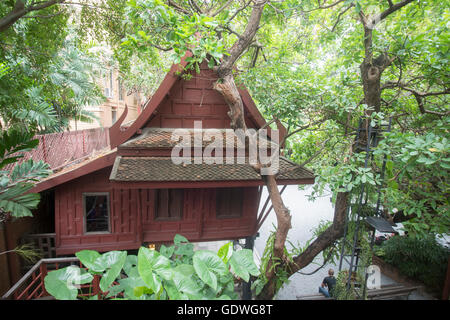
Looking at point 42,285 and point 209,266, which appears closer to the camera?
point 209,266

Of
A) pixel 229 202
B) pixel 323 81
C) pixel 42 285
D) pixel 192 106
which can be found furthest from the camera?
pixel 229 202

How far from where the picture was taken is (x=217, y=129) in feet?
19.4

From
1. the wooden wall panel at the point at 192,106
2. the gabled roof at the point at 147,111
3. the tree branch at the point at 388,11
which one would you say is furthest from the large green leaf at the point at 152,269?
the tree branch at the point at 388,11

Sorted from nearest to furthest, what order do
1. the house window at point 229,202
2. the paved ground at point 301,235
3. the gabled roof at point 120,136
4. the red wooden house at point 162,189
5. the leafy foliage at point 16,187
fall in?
the leafy foliage at point 16,187, the red wooden house at point 162,189, the gabled roof at point 120,136, the house window at point 229,202, the paved ground at point 301,235

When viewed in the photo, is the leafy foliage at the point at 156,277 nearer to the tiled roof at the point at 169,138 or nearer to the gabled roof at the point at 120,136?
the tiled roof at the point at 169,138

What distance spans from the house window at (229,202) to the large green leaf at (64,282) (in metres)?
4.22

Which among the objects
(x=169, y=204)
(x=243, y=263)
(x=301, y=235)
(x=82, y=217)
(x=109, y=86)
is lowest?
(x=301, y=235)

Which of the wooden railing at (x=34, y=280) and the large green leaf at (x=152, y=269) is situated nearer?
the large green leaf at (x=152, y=269)

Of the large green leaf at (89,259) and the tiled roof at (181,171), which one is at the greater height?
the tiled roof at (181,171)

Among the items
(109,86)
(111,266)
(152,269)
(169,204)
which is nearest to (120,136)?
(169,204)

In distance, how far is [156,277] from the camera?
1.91 metres

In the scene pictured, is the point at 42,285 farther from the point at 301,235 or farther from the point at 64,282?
the point at 301,235

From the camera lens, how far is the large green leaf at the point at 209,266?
1.97 meters

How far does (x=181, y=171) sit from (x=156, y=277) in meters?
2.90
